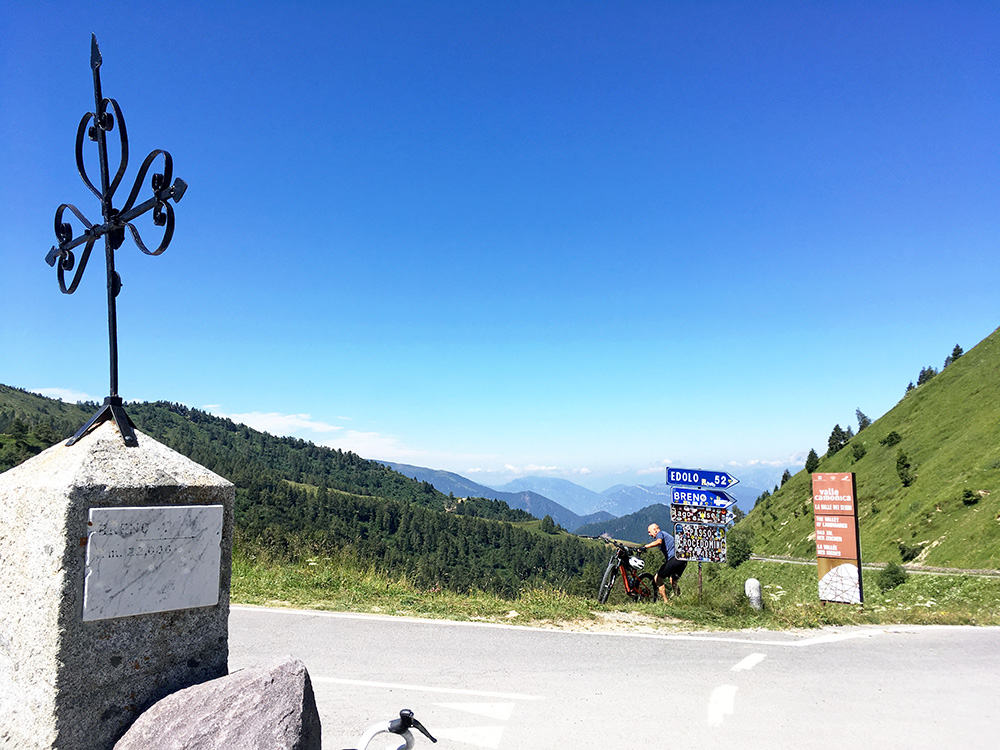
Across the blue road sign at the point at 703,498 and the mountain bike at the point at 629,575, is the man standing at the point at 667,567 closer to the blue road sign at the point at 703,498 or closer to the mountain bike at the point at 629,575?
the mountain bike at the point at 629,575

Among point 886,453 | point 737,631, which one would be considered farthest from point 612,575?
point 886,453

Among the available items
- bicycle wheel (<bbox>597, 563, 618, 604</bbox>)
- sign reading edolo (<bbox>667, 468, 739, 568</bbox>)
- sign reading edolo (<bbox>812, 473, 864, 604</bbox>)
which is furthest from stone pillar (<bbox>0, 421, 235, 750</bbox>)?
sign reading edolo (<bbox>812, 473, 864, 604</bbox>)

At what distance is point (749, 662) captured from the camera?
7098 millimetres

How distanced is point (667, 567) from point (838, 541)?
3997 mm

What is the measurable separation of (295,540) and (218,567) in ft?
30.3

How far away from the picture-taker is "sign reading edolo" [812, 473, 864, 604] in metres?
12.0

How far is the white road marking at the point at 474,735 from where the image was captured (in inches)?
183

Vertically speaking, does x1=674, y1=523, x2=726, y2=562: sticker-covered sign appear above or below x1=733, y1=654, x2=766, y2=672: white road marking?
above

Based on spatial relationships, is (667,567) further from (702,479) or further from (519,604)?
(519,604)

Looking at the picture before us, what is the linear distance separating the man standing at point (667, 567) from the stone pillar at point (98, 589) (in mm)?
9079

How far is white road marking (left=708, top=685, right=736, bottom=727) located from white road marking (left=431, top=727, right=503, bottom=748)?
1.93m

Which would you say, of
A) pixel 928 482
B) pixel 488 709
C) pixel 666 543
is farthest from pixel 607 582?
pixel 928 482

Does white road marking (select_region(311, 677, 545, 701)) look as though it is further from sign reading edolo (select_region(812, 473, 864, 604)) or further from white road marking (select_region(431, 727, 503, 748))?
sign reading edolo (select_region(812, 473, 864, 604))

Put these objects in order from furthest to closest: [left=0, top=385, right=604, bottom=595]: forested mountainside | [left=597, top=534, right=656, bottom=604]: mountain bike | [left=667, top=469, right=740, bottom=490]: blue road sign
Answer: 1. [left=0, top=385, right=604, bottom=595]: forested mountainside
2. [left=667, top=469, right=740, bottom=490]: blue road sign
3. [left=597, top=534, right=656, bottom=604]: mountain bike
